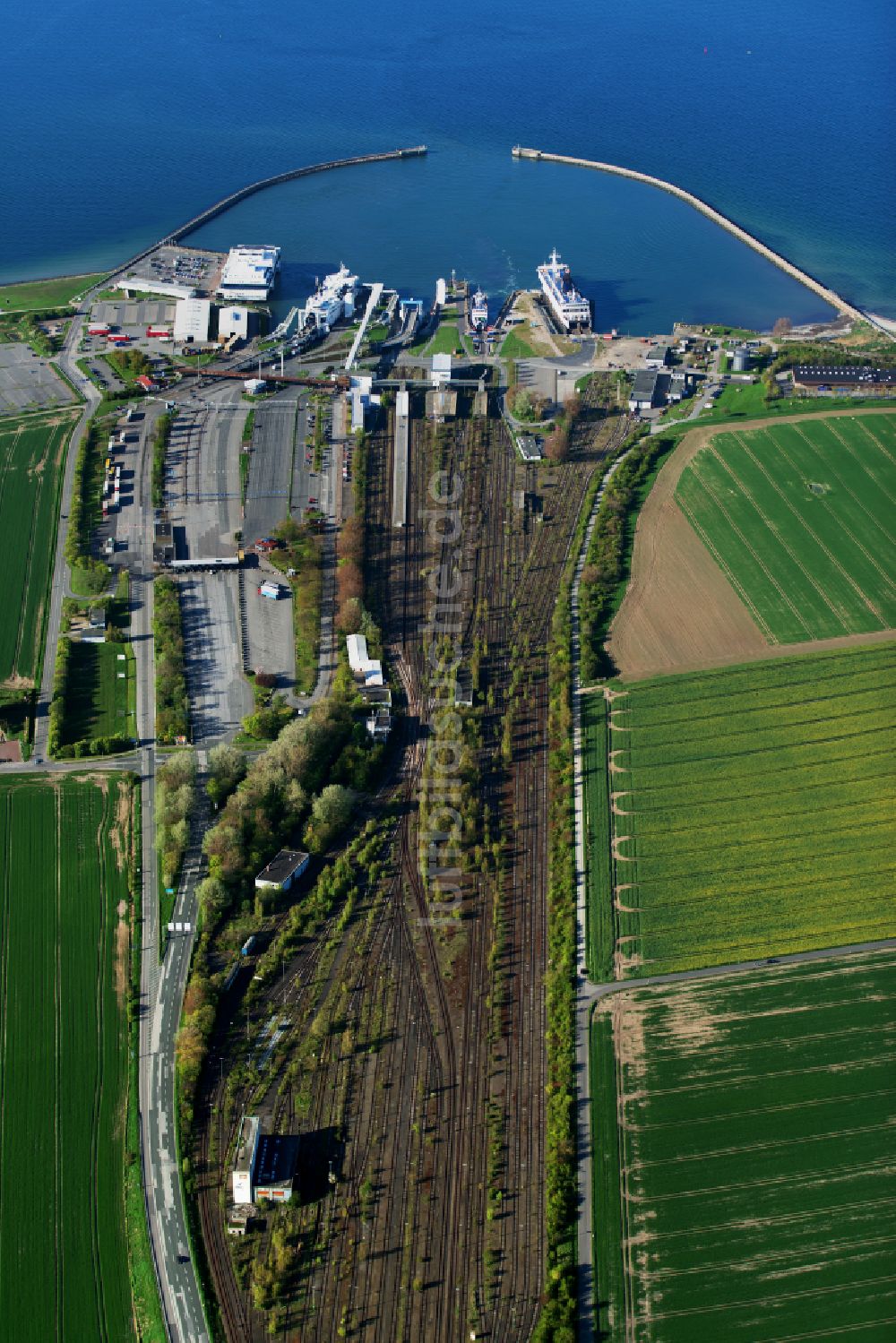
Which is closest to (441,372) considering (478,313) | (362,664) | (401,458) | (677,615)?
(478,313)

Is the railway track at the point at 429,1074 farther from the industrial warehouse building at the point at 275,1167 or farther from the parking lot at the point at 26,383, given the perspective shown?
the parking lot at the point at 26,383

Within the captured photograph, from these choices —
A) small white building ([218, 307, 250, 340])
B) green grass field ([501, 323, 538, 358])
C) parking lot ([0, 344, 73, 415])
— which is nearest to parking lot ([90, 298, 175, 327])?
small white building ([218, 307, 250, 340])

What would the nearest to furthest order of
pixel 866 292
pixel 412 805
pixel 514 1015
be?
pixel 514 1015 < pixel 412 805 < pixel 866 292

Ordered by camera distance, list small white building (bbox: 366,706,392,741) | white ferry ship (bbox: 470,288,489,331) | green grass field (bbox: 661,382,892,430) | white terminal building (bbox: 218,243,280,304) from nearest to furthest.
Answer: small white building (bbox: 366,706,392,741) → green grass field (bbox: 661,382,892,430) → white ferry ship (bbox: 470,288,489,331) → white terminal building (bbox: 218,243,280,304)

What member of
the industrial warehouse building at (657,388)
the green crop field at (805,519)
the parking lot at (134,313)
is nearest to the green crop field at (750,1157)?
the green crop field at (805,519)

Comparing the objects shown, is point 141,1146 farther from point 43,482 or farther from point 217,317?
point 217,317

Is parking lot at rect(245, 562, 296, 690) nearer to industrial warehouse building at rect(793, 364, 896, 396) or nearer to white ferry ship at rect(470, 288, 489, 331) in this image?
white ferry ship at rect(470, 288, 489, 331)

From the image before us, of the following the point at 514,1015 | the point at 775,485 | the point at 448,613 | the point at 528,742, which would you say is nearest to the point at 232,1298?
the point at 514,1015
